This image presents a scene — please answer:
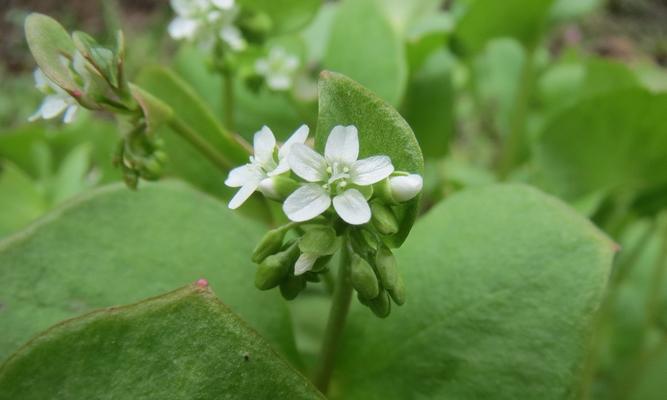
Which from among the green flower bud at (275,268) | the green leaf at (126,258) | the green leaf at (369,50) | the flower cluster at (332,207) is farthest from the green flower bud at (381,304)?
the green leaf at (369,50)

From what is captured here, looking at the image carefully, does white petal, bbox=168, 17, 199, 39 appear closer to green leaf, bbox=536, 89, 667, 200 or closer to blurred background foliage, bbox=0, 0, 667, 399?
blurred background foliage, bbox=0, 0, 667, 399

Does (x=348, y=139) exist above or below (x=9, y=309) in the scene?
above

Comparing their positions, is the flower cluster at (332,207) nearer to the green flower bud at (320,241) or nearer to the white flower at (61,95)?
the green flower bud at (320,241)

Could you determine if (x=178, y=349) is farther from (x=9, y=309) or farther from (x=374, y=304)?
(x=9, y=309)

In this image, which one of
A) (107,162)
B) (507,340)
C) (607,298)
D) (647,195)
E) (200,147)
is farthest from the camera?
(107,162)

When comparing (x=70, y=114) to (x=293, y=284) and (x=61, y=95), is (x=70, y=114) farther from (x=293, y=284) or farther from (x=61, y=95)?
(x=293, y=284)

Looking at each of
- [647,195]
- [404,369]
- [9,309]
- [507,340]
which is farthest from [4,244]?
[647,195]

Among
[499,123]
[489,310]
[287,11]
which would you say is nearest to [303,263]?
[489,310]
